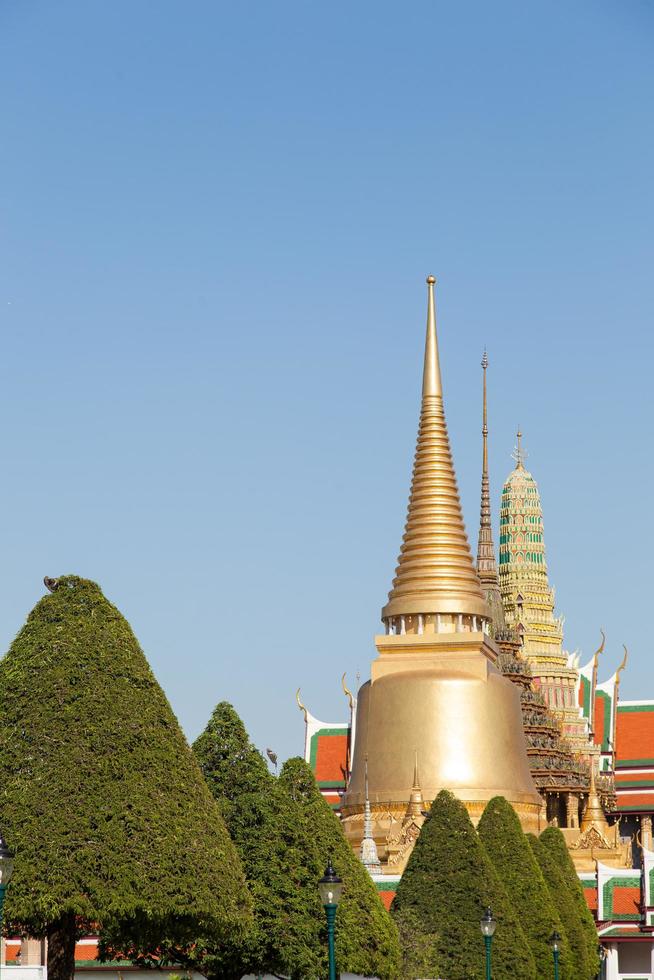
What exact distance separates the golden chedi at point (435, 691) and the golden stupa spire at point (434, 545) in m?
0.04

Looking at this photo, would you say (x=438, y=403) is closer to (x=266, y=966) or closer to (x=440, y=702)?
(x=440, y=702)

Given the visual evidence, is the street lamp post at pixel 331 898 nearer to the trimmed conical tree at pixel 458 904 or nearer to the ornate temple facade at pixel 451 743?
the trimmed conical tree at pixel 458 904

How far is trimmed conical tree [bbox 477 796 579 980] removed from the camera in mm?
50125

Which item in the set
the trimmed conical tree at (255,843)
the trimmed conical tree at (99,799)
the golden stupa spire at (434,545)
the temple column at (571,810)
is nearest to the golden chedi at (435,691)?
the golden stupa spire at (434,545)

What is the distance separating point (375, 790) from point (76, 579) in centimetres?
4324

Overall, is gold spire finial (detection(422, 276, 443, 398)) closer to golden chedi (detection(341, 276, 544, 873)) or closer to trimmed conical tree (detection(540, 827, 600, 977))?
golden chedi (detection(341, 276, 544, 873))

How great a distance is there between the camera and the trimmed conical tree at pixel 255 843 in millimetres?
39000


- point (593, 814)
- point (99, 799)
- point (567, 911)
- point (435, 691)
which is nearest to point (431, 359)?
point (435, 691)

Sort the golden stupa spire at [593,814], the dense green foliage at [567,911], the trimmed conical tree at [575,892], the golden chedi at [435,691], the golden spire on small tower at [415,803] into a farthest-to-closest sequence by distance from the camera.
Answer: the golden stupa spire at [593,814] < the golden chedi at [435,691] < the golden spire on small tower at [415,803] < the trimmed conical tree at [575,892] < the dense green foliage at [567,911]

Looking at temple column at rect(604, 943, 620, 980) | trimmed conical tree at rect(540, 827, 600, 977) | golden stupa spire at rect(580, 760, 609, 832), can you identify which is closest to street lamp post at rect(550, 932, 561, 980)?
trimmed conical tree at rect(540, 827, 600, 977)

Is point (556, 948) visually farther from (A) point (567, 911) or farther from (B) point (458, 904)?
(A) point (567, 911)

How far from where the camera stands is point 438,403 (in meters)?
82.9

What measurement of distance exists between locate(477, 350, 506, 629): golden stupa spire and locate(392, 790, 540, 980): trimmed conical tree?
150 feet

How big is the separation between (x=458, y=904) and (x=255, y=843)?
7.78 meters
